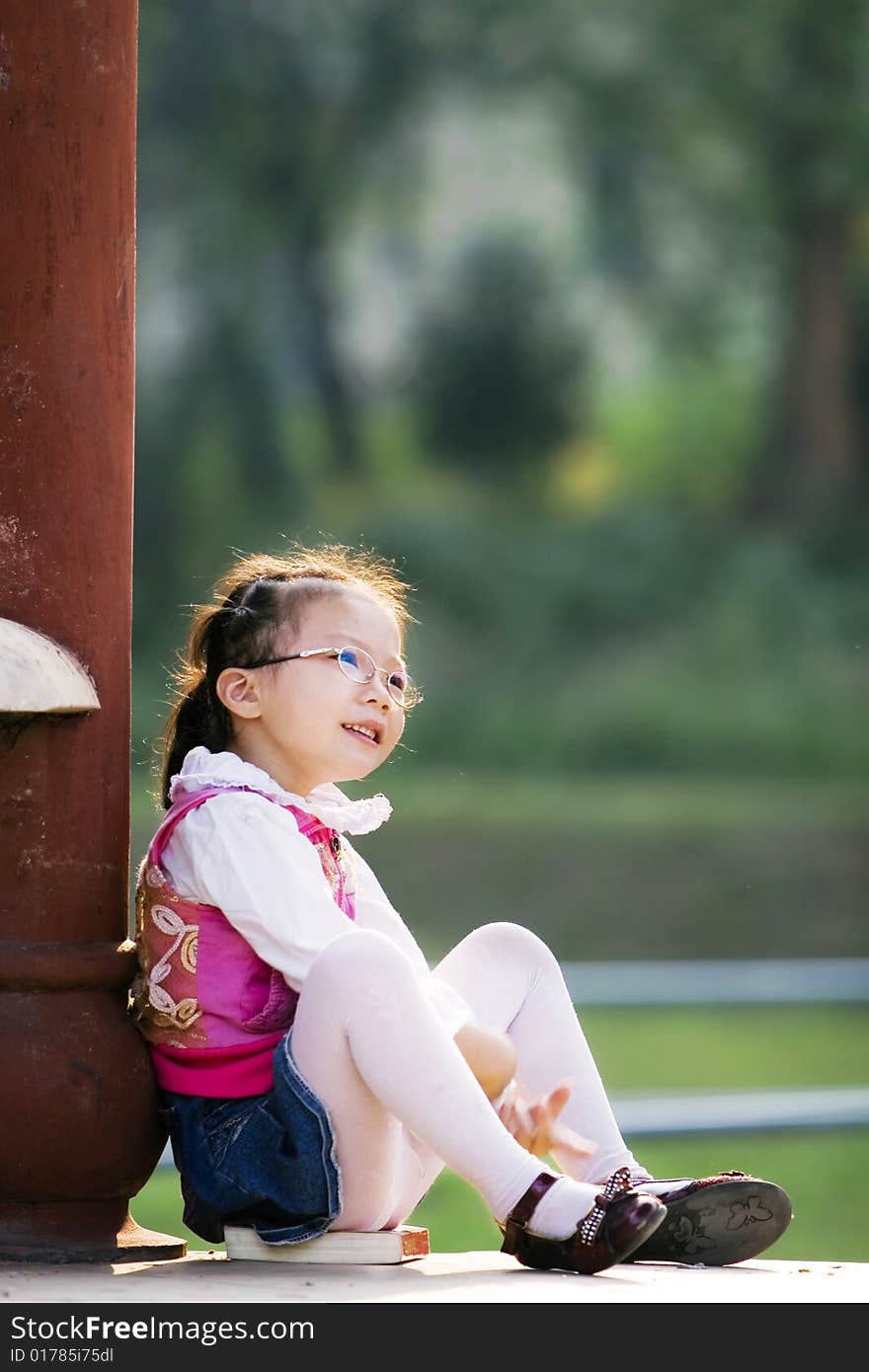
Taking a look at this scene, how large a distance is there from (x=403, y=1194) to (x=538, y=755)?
15.3m

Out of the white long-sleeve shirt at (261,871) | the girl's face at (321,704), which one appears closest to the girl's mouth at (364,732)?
the girl's face at (321,704)

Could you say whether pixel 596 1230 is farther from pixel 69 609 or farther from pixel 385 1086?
pixel 69 609

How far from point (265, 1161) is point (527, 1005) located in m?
0.43

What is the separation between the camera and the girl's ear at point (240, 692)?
2.60m

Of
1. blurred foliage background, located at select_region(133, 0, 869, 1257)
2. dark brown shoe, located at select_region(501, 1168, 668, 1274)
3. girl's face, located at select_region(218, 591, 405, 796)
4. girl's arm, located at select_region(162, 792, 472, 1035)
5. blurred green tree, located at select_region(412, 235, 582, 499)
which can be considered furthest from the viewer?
blurred green tree, located at select_region(412, 235, 582, 499)

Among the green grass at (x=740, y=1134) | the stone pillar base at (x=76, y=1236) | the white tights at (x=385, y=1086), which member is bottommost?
the green grass at (x=740, y=1134)

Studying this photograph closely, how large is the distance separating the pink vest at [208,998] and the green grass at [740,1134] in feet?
6.25

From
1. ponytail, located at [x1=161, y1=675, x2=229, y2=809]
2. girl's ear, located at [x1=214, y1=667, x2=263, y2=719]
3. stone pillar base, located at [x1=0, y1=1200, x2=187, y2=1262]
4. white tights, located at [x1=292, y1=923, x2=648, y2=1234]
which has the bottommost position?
stone pillar base, located at [x1=0, y1=1200, x2=187, y2=1262]

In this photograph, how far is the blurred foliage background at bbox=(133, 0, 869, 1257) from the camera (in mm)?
17109

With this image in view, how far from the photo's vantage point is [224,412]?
18.8 meters

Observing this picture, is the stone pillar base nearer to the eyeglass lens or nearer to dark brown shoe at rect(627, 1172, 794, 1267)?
dark brown shoe at rect(627, 1172, 794, 1267)

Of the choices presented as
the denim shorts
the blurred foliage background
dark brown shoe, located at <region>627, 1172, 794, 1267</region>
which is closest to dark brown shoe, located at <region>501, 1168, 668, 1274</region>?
dark brown shoe, located at <region>627, 1172, 794, 1267</region>

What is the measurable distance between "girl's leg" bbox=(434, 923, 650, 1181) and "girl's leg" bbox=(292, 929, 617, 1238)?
0.31 meters

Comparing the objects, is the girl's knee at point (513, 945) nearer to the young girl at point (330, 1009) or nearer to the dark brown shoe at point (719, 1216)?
the young girl at point (330, 1009)
